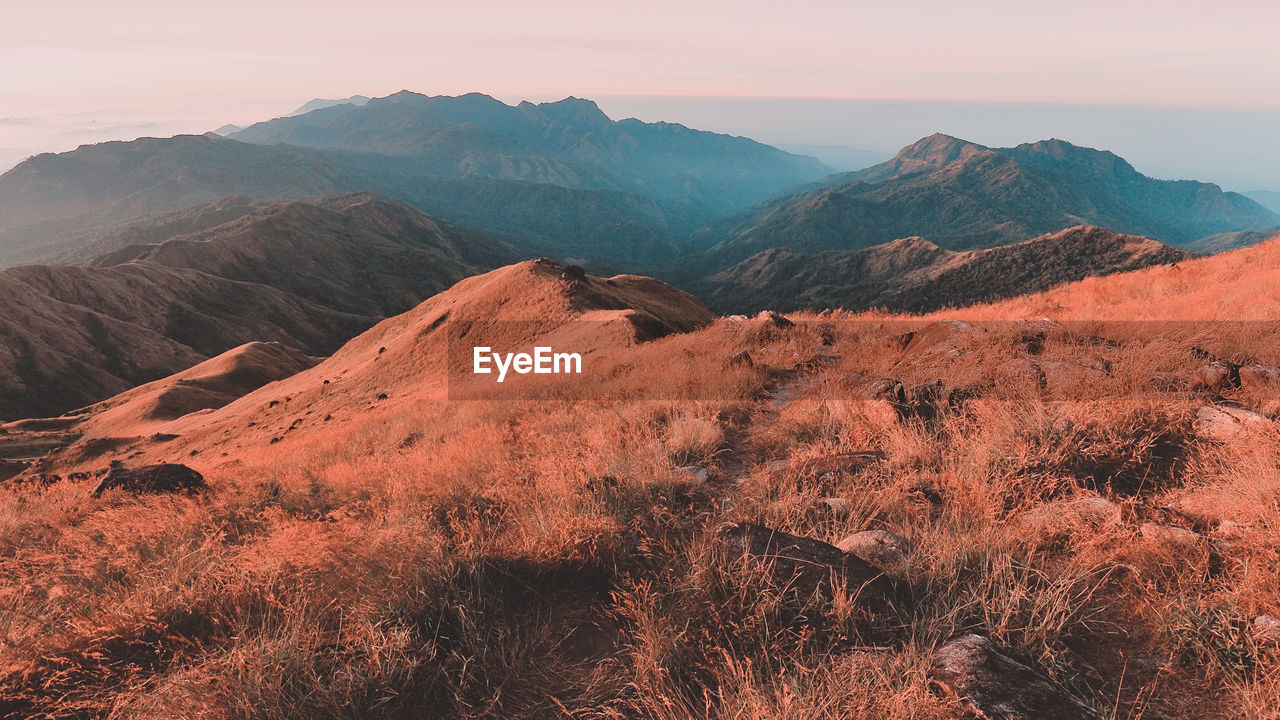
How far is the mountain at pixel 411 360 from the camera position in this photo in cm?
2341

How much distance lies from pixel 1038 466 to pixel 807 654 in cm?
363

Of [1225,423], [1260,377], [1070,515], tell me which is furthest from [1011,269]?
[1070,515]

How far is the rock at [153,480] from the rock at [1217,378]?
1397 cm

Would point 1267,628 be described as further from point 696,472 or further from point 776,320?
point 776,320

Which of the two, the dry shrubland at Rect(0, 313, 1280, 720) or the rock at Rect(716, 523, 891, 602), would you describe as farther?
the rock at Rect(716, 523, 891, 602)

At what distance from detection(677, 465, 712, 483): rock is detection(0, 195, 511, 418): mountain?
272 feet

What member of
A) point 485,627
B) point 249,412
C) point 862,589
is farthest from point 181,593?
point 249,412

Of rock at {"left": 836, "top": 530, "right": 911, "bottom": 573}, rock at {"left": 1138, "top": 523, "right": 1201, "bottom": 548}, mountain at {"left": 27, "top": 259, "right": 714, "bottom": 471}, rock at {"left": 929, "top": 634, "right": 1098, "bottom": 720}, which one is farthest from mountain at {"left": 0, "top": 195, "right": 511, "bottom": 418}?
rock at {"left": 1138, "top": 523, "right": 1201, "bottom": 548}

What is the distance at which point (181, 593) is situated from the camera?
3973 millimetres

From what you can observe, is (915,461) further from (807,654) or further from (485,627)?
(485,627)

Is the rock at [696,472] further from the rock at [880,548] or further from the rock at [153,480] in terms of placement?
the rock at [153,480]

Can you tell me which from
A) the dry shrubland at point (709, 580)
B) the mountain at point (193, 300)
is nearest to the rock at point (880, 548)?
the dry shrubland at point (709, 580)

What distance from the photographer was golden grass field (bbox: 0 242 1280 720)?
3.03 meters

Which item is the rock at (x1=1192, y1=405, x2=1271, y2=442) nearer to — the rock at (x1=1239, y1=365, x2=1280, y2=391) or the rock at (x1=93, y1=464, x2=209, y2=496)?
the rock at (x1=1239, y1=365, x2=1280, y2=391)
